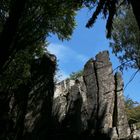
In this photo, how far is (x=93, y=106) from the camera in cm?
Answer: 2506

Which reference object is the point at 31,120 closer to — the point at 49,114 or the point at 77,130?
the point at 49,114

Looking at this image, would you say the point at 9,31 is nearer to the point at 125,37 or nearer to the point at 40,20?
the point at 40,20

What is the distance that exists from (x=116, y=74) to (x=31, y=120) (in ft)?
18.9

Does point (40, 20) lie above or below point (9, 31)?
above

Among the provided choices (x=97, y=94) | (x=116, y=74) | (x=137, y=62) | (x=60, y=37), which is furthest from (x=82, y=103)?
(x=137, y=62)

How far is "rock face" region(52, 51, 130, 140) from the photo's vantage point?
77.1 feet

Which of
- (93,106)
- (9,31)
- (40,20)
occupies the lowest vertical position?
(9,31)

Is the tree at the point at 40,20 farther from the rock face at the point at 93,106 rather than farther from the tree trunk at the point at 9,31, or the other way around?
the tree trunk at the point at 9,31


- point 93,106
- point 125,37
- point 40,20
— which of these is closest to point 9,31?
point 93,106

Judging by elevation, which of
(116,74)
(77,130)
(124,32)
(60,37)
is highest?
(124,32)

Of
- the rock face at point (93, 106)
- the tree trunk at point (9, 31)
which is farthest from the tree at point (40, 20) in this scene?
the tree trunk at point (9, 31)

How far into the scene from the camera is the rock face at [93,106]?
77.1 ft

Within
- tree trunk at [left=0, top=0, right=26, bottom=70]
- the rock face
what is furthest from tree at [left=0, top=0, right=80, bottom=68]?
tree trunk at [left=0, top=0, right=26, bottom=70]

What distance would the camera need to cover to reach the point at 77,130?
78.1 feet
